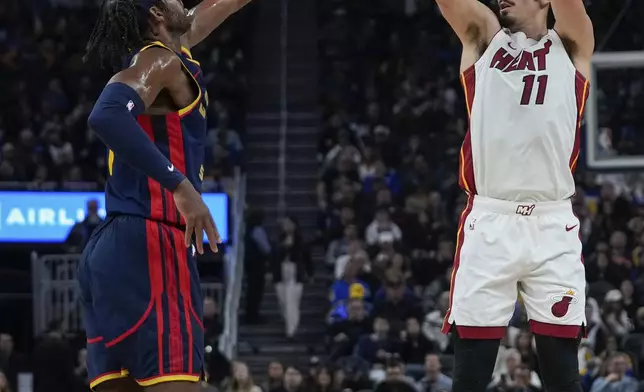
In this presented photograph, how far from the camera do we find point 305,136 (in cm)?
1969

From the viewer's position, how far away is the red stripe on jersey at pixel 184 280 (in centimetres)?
481

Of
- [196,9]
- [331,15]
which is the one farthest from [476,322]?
[331,15]

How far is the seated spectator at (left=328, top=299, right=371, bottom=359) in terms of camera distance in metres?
14.0

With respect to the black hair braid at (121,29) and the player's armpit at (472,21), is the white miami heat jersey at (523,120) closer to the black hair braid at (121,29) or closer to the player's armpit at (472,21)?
the player's armpit at (472,21)

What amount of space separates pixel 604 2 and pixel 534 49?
38.7 ft

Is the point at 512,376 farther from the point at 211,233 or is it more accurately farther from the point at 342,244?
the point at 211,233

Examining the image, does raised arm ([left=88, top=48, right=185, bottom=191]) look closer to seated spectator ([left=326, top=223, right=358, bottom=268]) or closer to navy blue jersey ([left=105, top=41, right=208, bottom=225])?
navy blue jersey ([left=105, top=41, right=208, bottom=225])

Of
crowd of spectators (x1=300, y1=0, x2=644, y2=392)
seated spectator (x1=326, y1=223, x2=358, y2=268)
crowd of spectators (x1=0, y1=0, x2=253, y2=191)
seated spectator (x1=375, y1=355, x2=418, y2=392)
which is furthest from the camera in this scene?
crowd of spectators (x1=0, y1=0, x2=253, y2=191)

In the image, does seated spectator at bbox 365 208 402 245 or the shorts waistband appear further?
seated spectator at bbox 365 208 402 245

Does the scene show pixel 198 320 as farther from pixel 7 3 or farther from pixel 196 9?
pixel 7 3

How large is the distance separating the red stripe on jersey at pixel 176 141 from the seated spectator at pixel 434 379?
756cm

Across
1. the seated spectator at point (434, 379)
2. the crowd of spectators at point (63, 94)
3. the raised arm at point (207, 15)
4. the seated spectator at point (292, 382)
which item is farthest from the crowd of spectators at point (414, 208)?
the raised arm at point (207, 15)

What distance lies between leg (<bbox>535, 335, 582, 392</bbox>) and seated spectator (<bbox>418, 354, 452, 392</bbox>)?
22.2 ft

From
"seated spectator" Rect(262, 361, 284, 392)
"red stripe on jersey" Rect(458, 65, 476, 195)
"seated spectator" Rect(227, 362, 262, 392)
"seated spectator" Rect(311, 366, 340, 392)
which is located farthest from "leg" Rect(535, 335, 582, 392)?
"seated spectator" Rect(262, 361, 284, 392)
